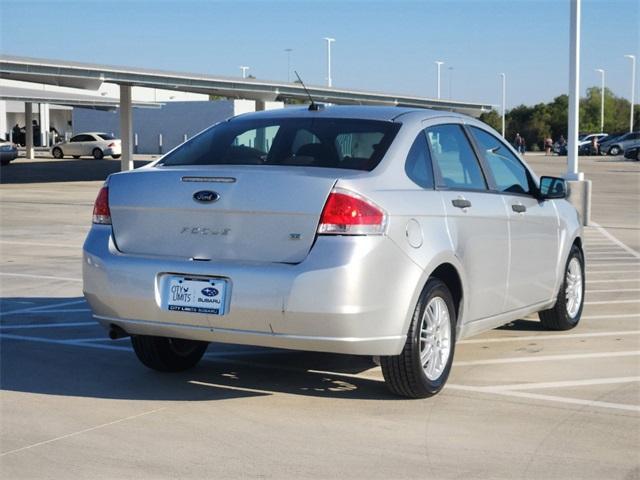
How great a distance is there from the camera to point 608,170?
49.0m

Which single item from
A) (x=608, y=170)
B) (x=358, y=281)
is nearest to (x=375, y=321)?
(x=358, y=281)

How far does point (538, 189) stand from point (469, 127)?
98cm

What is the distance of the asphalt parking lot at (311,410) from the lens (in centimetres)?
491

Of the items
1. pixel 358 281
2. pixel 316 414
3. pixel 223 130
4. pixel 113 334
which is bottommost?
pixel 316 414

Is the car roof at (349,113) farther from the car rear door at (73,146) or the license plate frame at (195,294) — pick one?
the car rear door at (73,146)

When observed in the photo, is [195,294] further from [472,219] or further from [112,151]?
[112,151]

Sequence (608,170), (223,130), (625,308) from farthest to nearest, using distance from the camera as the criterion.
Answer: (608,170) → (625,308) → (223,130)

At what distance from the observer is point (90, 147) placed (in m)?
56.6

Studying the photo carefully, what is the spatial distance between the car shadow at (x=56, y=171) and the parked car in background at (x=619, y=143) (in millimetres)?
35244

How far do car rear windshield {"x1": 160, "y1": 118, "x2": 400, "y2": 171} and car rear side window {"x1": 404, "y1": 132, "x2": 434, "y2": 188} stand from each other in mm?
160

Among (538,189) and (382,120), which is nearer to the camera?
(382,120)

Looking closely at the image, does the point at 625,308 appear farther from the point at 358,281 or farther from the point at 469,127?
the point at 358,281

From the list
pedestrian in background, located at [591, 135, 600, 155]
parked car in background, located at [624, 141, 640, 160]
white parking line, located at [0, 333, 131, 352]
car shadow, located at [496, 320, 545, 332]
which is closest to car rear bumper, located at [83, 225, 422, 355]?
white parking line, located at [0, 333, 131, 352]

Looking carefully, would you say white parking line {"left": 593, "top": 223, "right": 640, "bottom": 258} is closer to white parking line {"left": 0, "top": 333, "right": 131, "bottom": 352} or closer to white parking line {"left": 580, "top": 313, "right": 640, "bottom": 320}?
white parking line {"left": 580, "top": 313, "right": 640, "bottom": 320}
